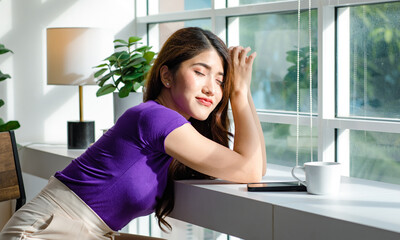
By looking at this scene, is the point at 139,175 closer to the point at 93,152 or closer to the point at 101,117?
the point at 93,152

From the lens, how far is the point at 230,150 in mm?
1513

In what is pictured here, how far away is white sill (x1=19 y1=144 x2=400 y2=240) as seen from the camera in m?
1.14

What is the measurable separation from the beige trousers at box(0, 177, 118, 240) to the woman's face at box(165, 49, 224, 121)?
0.40 m

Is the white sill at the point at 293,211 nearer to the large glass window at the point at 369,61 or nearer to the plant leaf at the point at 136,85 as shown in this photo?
the large glass window at the point at 369,61

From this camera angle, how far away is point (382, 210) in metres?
1.24

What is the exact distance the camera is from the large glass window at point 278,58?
258 cm

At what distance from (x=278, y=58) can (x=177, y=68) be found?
1.24 m

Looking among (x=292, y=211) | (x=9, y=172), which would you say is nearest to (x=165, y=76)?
(x=292, y=211)

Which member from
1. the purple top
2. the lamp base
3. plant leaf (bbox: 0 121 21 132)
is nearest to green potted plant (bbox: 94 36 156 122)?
the lamp base

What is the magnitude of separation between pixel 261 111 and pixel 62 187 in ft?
5.03

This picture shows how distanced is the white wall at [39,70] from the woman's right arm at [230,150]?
1.86 meters

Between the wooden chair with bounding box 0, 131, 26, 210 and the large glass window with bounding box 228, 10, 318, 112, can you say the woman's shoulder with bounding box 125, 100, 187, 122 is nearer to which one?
the wooden chair with bounding box 0, 131, 26, 210

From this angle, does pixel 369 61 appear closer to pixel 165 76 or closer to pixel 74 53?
pixel 165 76

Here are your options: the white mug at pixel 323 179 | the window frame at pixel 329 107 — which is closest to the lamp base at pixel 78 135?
the window frame at pixel 329 107
